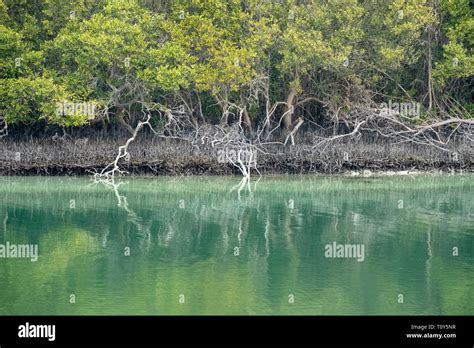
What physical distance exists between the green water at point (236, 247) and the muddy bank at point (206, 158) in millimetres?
1647

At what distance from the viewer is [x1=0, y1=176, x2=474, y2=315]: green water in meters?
11.3

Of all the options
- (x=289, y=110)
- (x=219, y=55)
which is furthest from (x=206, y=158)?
(x=289, y=110)

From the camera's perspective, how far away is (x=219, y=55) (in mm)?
25781

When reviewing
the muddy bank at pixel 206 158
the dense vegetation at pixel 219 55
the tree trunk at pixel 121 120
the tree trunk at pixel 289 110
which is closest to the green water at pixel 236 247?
the muddy bank at pixel 206 158

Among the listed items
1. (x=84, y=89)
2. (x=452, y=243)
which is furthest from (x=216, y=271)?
(x=84, y=89)

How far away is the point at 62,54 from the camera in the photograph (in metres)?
25.8

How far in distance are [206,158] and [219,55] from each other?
9.74ft

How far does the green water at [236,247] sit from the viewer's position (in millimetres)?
11273

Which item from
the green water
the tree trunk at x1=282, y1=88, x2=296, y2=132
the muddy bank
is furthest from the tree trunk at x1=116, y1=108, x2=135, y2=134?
the tree trunk at x1=282, y1=88, x2=296, y2=132

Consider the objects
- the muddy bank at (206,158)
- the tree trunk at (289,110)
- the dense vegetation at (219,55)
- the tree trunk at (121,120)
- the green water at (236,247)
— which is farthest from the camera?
the tree trunk at (289,110)

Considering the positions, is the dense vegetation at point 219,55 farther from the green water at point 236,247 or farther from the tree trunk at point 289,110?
the green water at point 236,247

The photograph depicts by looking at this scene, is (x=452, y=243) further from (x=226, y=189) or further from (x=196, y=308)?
(x=226, y=189)

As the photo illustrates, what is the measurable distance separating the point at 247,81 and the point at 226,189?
459 centimetres

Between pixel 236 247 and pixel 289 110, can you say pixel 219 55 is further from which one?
pixel 236 247
